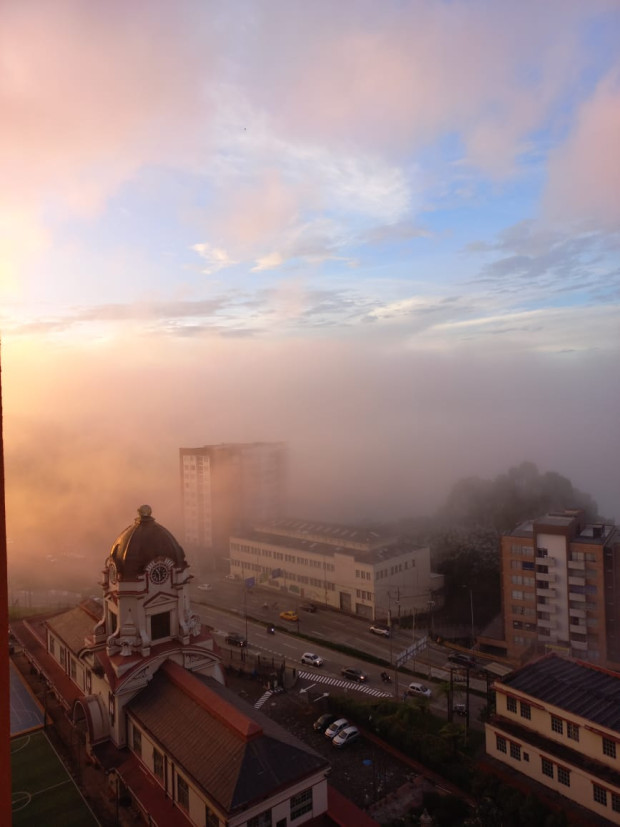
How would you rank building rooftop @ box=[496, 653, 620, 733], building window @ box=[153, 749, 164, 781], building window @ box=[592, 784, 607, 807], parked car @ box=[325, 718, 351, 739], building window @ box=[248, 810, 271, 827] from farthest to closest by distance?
parked car @ box=[325, 718, 351, 739] → building rooftop @ box=[496, 653, 620, 733] → building window @ box=[153, 749, 164, 781] → building window @ box=[592, 784, 607, 807] → building window @ box=[248, 810, 271, 827]

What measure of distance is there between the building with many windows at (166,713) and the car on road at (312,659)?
33.4 ft

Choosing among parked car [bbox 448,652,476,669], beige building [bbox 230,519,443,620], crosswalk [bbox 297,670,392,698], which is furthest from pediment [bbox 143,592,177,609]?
beige building [bbox 230,519,443,620]

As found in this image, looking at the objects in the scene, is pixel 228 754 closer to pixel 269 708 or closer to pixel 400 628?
pixel 269 708

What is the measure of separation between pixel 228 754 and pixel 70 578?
147ft

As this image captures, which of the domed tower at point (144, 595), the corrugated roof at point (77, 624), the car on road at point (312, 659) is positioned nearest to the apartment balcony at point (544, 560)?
the car on road at point (312, 659)

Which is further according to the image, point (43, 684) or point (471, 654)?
point (471, 654)

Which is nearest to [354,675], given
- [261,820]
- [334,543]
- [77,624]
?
[77,624]

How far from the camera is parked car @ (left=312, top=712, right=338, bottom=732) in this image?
2442 centimetres

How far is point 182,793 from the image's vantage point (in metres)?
17.1

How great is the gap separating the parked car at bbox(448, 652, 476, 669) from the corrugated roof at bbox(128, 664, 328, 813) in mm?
18794

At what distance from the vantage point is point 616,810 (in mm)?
16859

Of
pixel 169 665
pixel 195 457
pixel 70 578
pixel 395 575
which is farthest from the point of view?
pixel 195 457

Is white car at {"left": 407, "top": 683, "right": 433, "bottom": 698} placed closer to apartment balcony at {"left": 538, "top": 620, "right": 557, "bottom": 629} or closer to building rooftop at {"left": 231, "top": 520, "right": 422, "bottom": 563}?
apartment balcony at {"left": 538, "top": 620, "right": 557, "bottom": 629}

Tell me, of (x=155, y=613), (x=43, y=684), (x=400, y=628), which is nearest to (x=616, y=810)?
(x=155, y=613)
